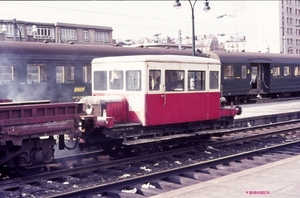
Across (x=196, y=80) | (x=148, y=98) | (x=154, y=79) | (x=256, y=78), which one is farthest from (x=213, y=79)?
(x=256, y=78)

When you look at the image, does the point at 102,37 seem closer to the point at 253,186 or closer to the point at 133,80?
the point at 133,80

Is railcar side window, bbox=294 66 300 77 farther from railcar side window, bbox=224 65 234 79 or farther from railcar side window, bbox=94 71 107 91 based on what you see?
railcar side window, bbox=94 71 107 91

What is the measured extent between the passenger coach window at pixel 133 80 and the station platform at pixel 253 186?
12.4 feet

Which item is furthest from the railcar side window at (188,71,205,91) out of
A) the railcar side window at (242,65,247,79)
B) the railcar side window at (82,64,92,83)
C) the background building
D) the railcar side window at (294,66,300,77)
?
the background building

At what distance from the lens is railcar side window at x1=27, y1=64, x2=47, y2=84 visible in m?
16.7

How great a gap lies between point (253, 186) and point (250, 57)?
21.7 meters

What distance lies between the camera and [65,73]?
18.1 meters

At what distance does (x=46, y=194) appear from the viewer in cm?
808

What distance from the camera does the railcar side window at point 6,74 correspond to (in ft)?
51.5

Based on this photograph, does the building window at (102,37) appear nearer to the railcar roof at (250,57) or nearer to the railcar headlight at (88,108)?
the railcar roof at (250,57)

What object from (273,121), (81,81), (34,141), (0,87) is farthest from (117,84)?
(273,121)

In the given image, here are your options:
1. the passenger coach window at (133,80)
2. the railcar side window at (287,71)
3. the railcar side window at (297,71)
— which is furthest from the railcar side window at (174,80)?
the railcar side window at (297,71)

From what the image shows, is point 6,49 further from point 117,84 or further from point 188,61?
point 188,61

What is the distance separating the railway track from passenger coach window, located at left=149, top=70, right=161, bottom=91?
6.17 feet
